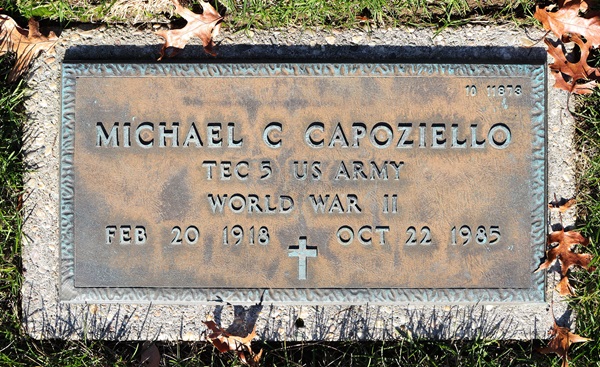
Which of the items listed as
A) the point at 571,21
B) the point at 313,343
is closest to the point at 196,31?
the point at 313,343

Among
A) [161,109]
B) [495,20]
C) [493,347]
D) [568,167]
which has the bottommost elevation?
[493,347]

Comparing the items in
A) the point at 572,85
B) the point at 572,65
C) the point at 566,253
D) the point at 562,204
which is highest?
the point at 572,65

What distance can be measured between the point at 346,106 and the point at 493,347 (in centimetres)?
167

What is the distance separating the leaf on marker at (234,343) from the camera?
2.97 meters

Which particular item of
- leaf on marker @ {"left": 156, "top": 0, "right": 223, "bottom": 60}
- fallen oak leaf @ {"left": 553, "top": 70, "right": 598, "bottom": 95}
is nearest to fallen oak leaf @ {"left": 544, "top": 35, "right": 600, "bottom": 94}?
fallen oak leaf @ {"left": 553, "top": 70, "right": 598, "bottom": 95}

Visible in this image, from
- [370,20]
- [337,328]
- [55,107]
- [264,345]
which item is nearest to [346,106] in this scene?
[370,20]

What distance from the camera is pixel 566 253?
2.97 meters

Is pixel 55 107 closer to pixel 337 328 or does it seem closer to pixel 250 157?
pixel 250 157

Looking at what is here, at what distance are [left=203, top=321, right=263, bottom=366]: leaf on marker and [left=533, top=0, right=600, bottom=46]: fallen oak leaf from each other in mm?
2455

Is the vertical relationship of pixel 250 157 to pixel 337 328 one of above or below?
above

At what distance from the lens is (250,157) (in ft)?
9.62

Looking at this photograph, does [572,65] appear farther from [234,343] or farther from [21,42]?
[21,42]

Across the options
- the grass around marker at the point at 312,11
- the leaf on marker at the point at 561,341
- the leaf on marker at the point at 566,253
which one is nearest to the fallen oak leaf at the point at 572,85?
the grass around marker at the point at 312,11

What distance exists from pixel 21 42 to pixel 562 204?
3308 millimetres
